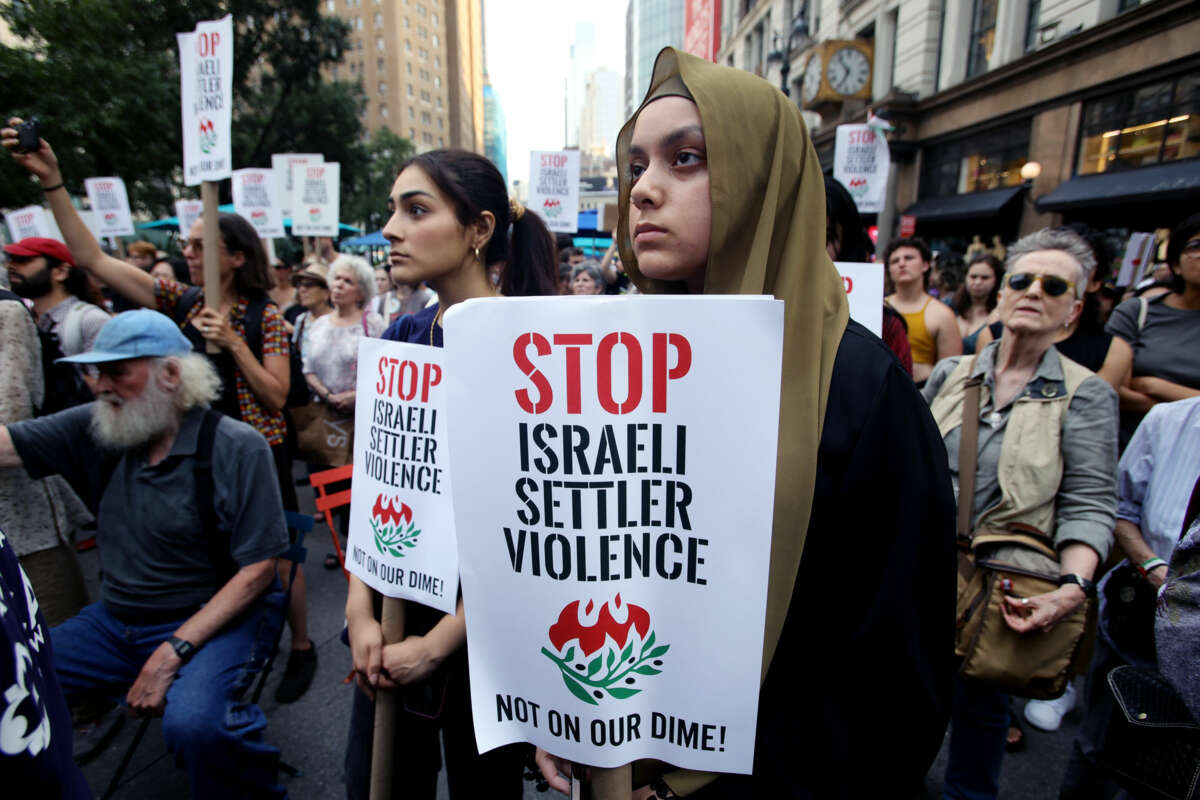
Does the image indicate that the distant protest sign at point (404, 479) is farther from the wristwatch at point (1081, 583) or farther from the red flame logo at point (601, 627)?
the wristwatch at point (1081, 583)

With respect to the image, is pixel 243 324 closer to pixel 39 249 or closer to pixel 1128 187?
pixel 39 249

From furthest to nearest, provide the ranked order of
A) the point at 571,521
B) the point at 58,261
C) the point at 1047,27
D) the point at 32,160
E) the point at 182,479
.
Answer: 1. the point at 1047,27
2. the point at 58,261
3. the point at 32,160
4. the point at 182,479
5. the point at 571,521

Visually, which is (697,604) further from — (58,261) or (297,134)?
(297,134)

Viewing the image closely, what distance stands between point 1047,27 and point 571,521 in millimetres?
15075

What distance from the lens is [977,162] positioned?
13.8 metres

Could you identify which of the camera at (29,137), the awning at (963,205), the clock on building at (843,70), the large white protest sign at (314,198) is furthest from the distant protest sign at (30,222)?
the clock on building at (843,70)

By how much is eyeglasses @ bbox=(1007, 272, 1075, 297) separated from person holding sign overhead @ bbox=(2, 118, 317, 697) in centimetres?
339

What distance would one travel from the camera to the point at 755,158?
1068mm

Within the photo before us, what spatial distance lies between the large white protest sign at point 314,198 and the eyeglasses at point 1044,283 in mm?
8143

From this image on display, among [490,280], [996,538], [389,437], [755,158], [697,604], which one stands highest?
[755,158]

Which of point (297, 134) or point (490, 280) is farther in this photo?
point (297, 134)

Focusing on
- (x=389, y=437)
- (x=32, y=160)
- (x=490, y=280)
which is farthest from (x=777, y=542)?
(x=32, y=160)

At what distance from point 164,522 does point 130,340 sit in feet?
2.25

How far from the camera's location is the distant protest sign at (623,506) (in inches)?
35.4
